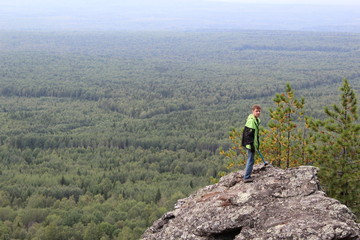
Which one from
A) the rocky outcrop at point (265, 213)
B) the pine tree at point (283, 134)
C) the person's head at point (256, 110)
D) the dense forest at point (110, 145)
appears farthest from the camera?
the dense forest at point (110, 145)

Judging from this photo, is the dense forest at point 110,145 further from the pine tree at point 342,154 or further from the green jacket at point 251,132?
the green jacket at point 251,132

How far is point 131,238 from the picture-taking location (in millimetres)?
46406

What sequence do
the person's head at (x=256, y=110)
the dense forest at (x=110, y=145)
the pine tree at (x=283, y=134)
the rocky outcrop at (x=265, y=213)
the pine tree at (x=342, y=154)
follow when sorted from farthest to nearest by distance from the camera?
the dense forest at (x=110, y=145) → the pine tree at (x=283, y=134) → the pine tree at (x=342, y=154) → the person's head at (x=256, y=110) → the rocky outcrop at (x=265, y=213)

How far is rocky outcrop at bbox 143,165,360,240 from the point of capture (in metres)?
12.0

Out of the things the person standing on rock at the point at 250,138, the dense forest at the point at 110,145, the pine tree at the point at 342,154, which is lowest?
the dense forest at the point at 110,145

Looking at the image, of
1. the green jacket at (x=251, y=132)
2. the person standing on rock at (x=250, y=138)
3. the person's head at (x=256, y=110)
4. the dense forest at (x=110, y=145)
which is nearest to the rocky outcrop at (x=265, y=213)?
the person standing on rock at (x=250, y=138)

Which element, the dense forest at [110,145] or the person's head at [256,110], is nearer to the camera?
the person's head at [256,110]

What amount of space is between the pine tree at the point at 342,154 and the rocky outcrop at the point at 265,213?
19.3ft

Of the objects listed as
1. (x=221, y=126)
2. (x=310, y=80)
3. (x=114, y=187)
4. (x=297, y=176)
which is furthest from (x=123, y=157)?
(x=310, y=80)

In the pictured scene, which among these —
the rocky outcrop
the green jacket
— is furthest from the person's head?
the rocky outcrop

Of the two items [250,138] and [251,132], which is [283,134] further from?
[251,132]

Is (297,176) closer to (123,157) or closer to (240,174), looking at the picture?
(240,174)

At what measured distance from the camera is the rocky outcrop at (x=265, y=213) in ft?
39.5

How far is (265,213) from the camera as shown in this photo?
13438 mm
